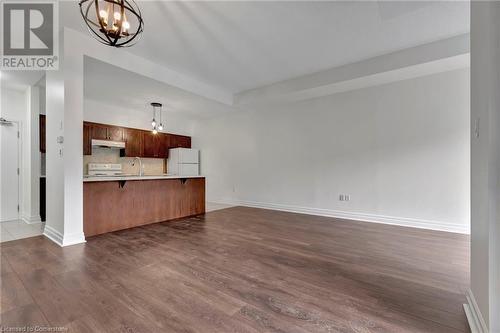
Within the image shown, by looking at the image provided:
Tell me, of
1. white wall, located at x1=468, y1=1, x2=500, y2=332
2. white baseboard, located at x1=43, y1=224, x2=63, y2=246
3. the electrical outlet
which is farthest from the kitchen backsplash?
white wall, located at x1=468, y1=1, x2=500, y2=332

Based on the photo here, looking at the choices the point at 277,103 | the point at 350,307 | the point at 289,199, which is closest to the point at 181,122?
the point at 277,103

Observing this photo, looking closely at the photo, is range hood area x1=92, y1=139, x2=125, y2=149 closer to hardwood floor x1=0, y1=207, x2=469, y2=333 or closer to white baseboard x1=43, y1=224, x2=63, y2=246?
white baseboard x1=43, y1=224, x2=63, y2=246

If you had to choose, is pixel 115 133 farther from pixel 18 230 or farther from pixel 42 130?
pixel 18 230

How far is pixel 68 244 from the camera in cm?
291

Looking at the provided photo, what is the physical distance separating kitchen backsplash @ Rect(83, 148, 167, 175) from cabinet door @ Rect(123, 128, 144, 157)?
39 centimetres

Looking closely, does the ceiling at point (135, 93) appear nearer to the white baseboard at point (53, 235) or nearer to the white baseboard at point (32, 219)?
the white baseboard at point (53, 235)

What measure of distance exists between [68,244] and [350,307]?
338 centimetres

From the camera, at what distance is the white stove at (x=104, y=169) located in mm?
5497

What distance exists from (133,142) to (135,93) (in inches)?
72.7

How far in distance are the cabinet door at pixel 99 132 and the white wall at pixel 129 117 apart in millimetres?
244

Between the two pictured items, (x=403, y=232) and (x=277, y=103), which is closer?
(x=403, y=232)

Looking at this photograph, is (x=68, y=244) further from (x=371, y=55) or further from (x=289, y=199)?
(x=371, y=55)

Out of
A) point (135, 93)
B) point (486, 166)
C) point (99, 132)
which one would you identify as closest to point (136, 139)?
point (99, 132)

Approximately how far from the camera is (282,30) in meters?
2.98
